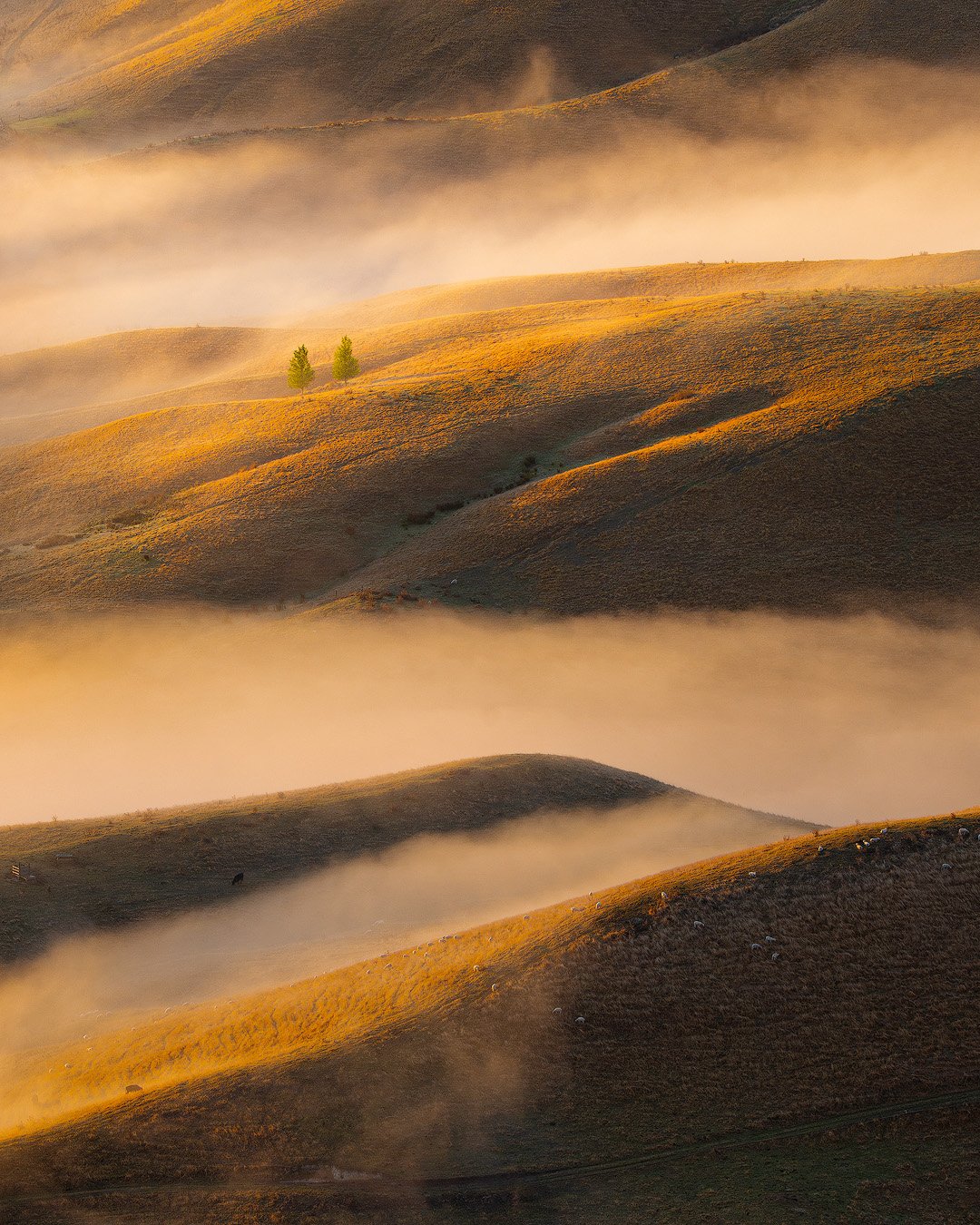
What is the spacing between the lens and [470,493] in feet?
218

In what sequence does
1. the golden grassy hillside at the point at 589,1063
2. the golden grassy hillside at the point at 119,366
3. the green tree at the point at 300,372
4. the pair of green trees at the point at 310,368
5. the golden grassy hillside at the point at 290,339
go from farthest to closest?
the golden grassy hillside at the point at 119,366
the golden grassy hillside at the point at 290,339
the pair of green trees at the point at 310,368
the green tree at the point at 300,372
the golden grassy hillside at the point at 589,1063

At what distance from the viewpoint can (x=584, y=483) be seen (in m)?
64.2

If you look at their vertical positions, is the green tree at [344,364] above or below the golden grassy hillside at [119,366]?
below

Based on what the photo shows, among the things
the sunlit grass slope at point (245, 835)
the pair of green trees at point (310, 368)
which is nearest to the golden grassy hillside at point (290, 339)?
the pair of green trees at point (310, 368)

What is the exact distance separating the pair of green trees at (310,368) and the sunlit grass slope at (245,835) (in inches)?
2171

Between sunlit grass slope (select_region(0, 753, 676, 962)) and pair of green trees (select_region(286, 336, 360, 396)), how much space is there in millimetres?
55156

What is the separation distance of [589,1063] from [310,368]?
74209 millimetres

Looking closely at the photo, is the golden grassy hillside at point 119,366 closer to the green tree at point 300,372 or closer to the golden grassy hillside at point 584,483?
the green tree at point 300,372

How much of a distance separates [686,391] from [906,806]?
33.9 metres

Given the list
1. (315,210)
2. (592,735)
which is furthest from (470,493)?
(315,210)

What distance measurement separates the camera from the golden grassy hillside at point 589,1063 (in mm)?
18906

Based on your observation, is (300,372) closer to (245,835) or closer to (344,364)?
(344,364)

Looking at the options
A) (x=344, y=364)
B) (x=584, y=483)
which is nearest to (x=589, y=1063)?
(x=584, y=483)

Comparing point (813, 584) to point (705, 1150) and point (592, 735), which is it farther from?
point (705, 1150)
